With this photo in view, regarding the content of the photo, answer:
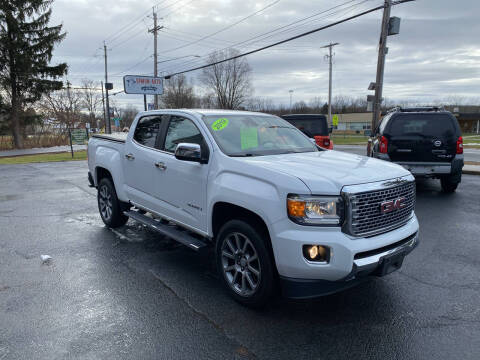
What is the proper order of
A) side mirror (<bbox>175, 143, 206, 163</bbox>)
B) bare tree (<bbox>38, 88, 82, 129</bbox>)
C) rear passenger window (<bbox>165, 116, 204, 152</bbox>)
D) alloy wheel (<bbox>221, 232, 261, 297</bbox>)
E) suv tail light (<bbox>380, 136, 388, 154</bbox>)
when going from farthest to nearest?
bare tree (<bbox>38, 88, 82, 129</bbox>) < suv tail light (<bbox>380, 136, 388, 154</bbox>) < rear passenger window (<bbox>165, 116, 204, 152</bbox>) < side mirror (<bbox>175, 143, 206, 163</bbox>) < alloy wheel (<bbox>221, 232, 261, 297</bbox>)

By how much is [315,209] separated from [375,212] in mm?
603

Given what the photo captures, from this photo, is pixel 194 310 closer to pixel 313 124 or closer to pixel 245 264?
pixel 245 264

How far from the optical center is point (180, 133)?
Answer: 4348 millimetres

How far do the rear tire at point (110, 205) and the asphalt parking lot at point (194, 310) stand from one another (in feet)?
1.73

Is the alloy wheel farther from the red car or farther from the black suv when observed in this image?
the red car

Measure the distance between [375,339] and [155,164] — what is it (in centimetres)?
312

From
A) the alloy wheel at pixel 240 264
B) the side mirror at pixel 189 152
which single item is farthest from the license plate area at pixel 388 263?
the side mirror at pixel 189 152

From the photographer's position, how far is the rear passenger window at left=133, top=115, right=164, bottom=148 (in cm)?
A: 481

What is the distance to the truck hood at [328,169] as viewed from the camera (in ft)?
9.38

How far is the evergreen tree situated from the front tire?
3677cm

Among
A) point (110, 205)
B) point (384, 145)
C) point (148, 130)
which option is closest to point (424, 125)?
point (384, 145)

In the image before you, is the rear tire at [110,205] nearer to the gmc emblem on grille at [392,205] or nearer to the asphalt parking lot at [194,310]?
the asphalt parking lot at [194,310]

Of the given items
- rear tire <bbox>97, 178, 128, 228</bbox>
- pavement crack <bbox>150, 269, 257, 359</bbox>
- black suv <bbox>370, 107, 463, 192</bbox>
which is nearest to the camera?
pavement crack <bbox>150, 269, 257, 359</bbox>

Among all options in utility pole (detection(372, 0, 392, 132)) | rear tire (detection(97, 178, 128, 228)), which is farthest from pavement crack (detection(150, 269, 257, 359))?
utility pole (detection(372, 0, 392, 132))
